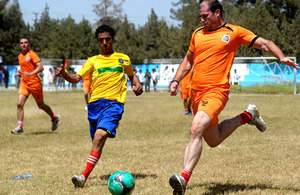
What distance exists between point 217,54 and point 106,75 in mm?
1733

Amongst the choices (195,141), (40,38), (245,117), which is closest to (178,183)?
(195,141)

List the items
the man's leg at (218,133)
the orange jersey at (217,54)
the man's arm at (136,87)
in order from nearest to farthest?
the orange jersey at (217,54), the man's leg at (218,133), the man's arm at (136,87)

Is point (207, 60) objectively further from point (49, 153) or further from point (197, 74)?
point (49, 153)

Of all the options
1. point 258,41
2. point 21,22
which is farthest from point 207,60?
point 21,22

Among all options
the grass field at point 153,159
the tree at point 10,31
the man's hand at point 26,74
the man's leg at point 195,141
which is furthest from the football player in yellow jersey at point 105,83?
the tree at point 10,31

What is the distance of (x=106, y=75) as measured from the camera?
6672mm

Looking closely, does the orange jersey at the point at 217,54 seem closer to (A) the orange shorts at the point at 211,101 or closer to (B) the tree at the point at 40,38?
(A) the orange shorts at the point at 211,101

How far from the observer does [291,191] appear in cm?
569

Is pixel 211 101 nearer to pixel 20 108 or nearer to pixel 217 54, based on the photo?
pixel 217 54

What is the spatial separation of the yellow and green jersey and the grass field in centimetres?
119

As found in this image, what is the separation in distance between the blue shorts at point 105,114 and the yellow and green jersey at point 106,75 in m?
0.07

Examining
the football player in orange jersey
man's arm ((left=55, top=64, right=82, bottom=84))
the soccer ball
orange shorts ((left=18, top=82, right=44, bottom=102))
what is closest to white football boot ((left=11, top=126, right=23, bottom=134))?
the football player in orange jersey

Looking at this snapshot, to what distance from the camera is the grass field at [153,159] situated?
609 centimetres

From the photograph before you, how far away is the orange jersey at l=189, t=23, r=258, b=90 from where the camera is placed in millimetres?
5684
